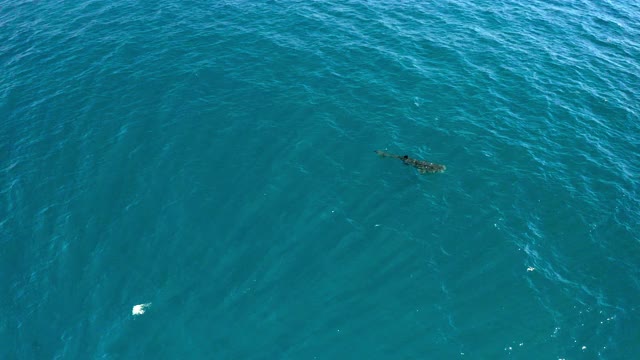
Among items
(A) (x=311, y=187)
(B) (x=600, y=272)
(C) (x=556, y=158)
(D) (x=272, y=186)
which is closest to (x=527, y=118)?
(C) (x=556, y=158)

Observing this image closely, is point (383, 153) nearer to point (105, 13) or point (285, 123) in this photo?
point (285, 123)

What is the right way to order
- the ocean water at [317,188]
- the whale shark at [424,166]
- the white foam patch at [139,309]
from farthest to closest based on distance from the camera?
the whale shark at [424,166] → the white foam patch at [139,309] → the ocean water at [317,188]

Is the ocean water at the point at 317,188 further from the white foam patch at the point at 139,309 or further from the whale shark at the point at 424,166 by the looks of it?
the whale shark at the point at 424,166

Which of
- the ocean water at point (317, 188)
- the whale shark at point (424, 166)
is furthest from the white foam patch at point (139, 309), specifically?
the whale shark at point (424, 166)

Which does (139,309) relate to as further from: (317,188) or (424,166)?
(424,166)

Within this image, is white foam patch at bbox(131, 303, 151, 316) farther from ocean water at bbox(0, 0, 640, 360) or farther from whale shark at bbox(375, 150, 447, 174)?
whale shark at bbox(375, 150, 447, 174)

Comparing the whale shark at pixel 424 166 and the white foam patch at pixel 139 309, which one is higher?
the whale shark at pixel 424 166

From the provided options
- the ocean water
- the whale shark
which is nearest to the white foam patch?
the ocean water
